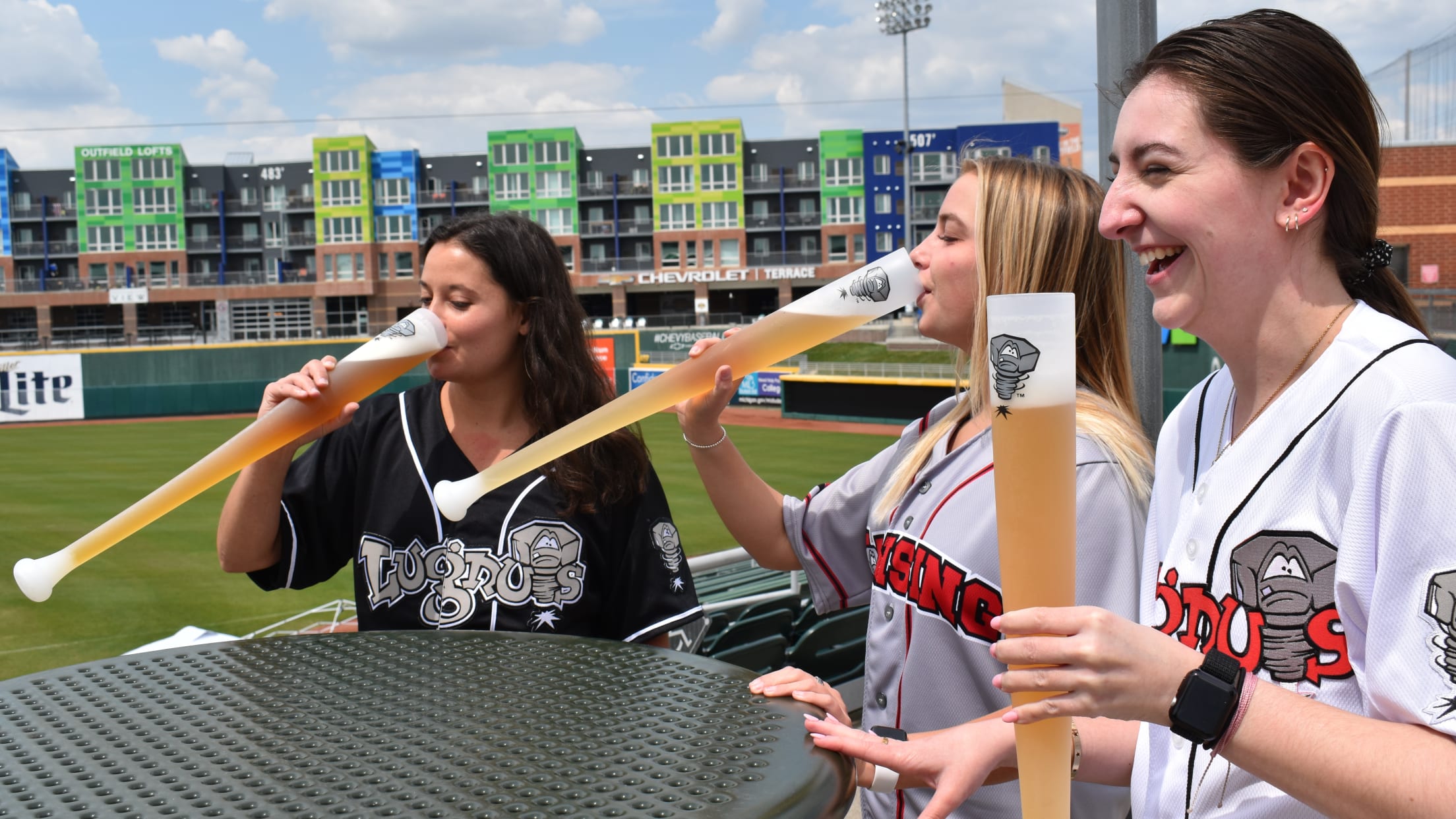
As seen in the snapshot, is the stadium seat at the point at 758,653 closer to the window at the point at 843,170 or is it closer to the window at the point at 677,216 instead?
the window at the point at 677,216

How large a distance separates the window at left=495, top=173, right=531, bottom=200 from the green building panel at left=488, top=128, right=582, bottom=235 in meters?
0.04

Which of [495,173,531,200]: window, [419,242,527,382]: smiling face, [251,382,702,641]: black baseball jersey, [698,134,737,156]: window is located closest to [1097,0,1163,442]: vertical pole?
[251,382,702,641]: black baseball jersey

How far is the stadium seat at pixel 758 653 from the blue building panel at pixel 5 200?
70.7 metres

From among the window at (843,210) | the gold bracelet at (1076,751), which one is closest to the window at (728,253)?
the window at (843,210)

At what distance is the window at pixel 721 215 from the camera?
6138cm

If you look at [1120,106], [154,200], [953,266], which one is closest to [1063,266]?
[953,266]

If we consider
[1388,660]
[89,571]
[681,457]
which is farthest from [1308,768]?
[681,457]

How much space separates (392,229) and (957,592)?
64.4m

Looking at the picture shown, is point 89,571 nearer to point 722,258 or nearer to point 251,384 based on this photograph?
point 251,384

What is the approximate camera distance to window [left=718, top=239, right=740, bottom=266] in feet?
201

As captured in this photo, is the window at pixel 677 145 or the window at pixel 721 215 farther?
the window at pixel 677 145

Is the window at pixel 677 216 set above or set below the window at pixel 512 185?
below

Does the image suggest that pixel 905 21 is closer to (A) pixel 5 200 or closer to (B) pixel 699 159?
(B) pixel 699 159

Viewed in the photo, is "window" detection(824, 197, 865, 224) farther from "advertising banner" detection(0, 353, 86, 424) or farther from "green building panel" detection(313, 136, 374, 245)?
"advertising banner" detection(0, 353, 86, 424)
